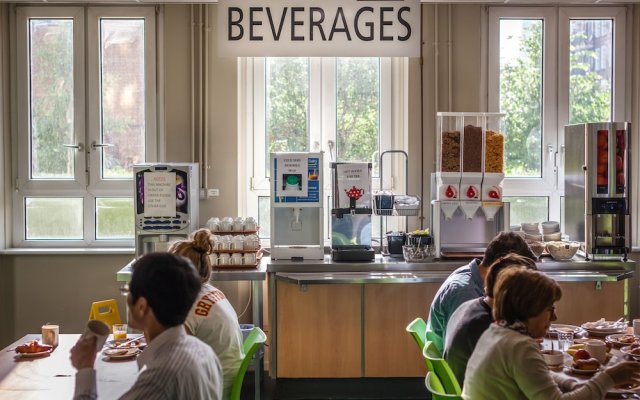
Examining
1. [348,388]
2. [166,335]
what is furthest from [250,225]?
[166,335]

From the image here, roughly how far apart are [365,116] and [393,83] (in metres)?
0.31

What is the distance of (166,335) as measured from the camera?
2.12 meters

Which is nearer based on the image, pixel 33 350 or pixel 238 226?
pixel 33 350

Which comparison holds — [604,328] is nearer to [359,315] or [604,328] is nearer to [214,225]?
[359,315]

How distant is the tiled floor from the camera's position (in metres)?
5.08

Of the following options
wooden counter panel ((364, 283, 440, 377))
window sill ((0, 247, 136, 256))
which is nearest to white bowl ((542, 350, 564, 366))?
wooden counter panel ((364, 283, 440, 377))

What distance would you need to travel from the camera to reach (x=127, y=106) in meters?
5.94

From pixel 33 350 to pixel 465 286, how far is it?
1.83m

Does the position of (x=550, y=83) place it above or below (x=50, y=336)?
above

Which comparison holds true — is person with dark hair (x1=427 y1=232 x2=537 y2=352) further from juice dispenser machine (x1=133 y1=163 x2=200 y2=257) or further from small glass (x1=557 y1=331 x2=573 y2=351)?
juice dispenser machine (x1=133 y1=163 x2=200 y2=257)

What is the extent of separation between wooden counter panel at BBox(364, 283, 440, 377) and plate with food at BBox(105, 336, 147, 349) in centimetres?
185

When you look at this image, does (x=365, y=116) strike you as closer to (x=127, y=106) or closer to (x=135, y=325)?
(x=127, y=106)

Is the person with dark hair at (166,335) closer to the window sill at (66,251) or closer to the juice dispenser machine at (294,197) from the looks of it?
the juice dispenser machine at (294,197)

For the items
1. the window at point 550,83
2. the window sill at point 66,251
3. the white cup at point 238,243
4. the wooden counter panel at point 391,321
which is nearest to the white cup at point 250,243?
the white cup at point 238,243
